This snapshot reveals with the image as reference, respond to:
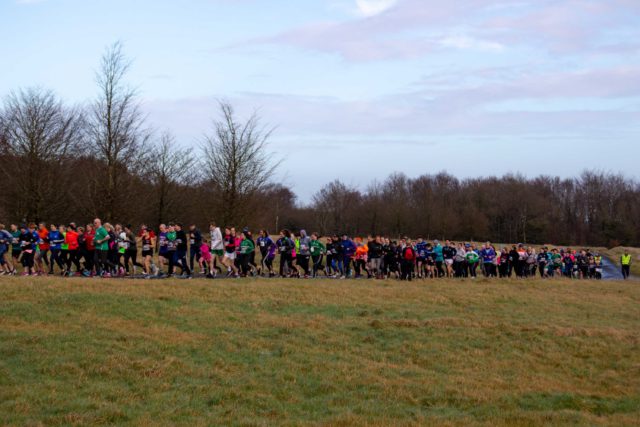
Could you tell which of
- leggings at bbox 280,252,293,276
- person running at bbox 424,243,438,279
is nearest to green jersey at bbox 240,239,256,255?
leggings at bbox 280,252,293,276

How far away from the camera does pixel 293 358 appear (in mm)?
13656

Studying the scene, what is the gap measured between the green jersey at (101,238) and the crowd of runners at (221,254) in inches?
0.8

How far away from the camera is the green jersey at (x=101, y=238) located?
22.6 metres

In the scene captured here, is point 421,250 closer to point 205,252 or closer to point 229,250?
point 229,250

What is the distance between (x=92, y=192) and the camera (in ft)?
108

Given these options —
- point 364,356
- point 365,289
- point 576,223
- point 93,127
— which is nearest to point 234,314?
point 364,356

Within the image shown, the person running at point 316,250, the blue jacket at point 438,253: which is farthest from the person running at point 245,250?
the blue jacket at point 438,253

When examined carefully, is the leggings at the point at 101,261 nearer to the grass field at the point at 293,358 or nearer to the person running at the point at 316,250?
the grass field at the point at 293,358

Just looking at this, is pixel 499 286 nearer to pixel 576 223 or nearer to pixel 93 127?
pixel 93 127

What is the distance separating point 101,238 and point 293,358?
11420 mm

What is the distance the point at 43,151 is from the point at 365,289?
19301 millimetres

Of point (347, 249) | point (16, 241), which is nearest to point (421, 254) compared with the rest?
point (347, 249)

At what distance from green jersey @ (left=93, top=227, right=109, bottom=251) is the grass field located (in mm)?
2788

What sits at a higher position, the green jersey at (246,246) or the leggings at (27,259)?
the green jersey at (246,246)
